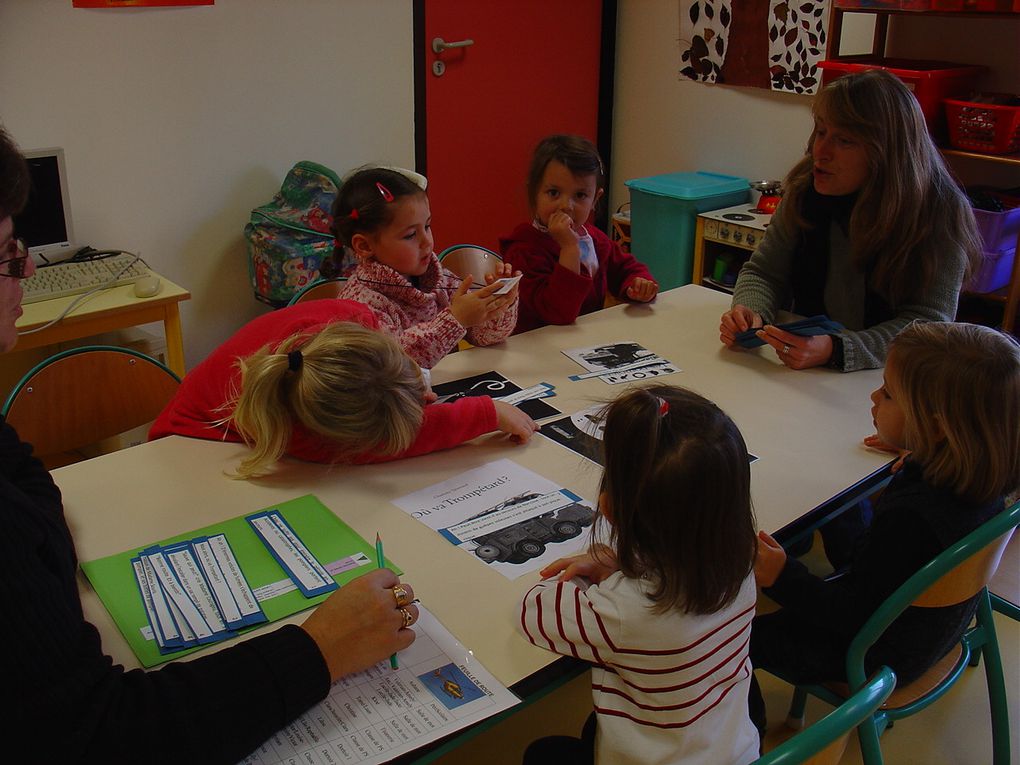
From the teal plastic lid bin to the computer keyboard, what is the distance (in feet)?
7.24

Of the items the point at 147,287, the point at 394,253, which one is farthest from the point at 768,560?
the point at 147,287

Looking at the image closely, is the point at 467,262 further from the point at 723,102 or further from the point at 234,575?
the point at 723,102

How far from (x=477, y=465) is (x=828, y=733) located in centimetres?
83

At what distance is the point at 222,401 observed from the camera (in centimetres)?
172

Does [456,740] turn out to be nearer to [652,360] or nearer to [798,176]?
[652,360]

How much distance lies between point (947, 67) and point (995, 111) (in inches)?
14.5

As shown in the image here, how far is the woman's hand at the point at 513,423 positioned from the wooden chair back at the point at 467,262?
0.96 metres

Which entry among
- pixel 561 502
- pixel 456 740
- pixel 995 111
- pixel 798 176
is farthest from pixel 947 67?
pixel 456 740

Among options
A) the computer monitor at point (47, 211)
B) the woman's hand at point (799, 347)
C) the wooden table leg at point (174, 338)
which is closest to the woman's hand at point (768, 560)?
the woman's hand at point (799, 347)

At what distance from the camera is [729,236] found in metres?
3.94

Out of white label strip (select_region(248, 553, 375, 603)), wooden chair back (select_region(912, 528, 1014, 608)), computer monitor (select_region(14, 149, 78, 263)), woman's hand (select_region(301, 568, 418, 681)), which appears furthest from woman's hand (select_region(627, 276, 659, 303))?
computer monitor (select_region(14, 149, 78, 263))

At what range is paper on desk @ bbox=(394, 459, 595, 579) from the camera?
1.40 metres

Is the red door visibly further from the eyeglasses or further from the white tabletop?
the eyeglasses

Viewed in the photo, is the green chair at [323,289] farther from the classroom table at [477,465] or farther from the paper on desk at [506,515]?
the paper on desk at [506,515]
